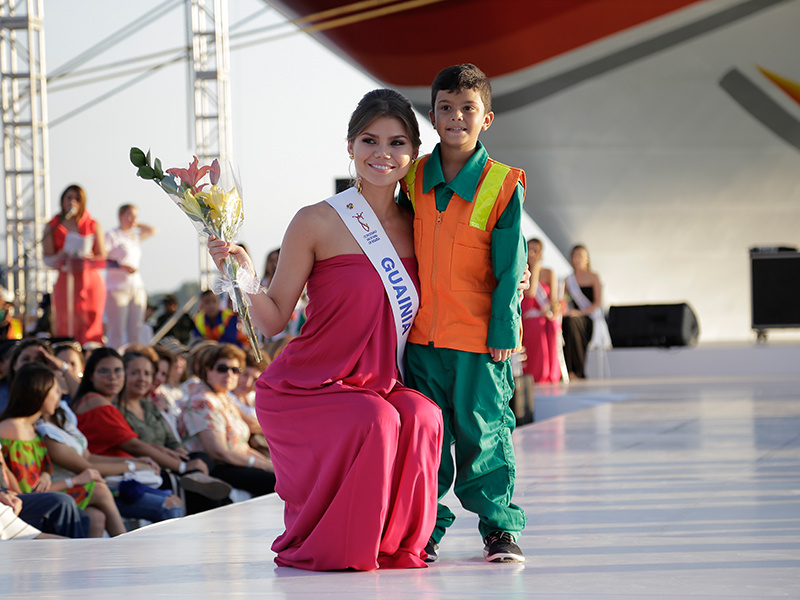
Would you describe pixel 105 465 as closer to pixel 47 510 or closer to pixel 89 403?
pixel 89 403

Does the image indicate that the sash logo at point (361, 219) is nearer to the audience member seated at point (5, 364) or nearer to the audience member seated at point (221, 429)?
the audience member seated at point (221, 429)

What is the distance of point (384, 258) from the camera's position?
8.18 feet

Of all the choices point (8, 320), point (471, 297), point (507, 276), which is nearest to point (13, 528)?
point (471, 297)

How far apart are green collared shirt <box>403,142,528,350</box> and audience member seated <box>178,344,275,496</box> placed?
2.50m

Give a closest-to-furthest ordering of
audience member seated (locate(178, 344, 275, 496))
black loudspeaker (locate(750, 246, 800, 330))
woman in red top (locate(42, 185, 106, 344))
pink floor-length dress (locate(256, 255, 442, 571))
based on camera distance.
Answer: pink floor-length dress (locate(256, 255, 442, 571)) → audience member seated (locate(178, 344, 275, 496)) → woman in red top (locate(42, 185, 106, 344)) → black loudspeaker (locate(750, 246, 800, 330))

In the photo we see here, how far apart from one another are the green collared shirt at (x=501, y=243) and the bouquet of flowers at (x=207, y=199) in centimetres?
48

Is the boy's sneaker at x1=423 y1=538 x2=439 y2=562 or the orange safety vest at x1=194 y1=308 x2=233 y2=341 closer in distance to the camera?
the boy's sneaker at x1=423 y1=538 x2=439 y2=562

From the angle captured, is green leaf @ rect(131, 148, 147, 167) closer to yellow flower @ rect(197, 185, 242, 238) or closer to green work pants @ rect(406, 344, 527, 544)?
yellow flower @ rect(197, 185, 242, 238)

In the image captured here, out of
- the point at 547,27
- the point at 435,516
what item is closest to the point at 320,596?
the point at 435,516

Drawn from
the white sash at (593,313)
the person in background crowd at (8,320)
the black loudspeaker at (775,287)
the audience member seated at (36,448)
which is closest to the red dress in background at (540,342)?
the white sash at (593,313)

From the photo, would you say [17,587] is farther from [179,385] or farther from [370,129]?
[179,385]

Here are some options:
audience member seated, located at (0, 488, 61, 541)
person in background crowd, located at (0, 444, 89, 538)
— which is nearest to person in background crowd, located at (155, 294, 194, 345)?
person in background crowd, located at (0, 444, 89, 538)

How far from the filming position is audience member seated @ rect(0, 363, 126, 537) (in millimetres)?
3701

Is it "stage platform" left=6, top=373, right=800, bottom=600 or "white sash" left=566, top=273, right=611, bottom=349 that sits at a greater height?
"white sash" left=566, top=273, right=611, bottom=349
